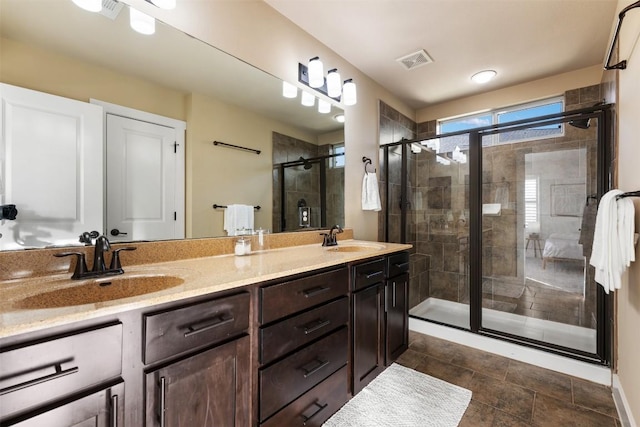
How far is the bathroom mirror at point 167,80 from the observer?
1051mm

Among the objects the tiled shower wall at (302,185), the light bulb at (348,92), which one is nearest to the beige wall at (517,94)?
the light bulb at (348,92)

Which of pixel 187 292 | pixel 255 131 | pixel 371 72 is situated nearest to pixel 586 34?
pixel 371 72

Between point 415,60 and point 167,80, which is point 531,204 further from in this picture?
point 167,80

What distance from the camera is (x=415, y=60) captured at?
8.16 ft

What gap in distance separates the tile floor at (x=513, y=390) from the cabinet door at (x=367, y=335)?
467 mm

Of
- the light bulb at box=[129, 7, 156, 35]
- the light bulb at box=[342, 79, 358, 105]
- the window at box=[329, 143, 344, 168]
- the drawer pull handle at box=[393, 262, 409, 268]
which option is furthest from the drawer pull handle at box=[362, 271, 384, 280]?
the light bulb at box=[129, 7, 156, 35]

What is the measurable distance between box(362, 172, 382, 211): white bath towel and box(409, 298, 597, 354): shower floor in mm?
1315

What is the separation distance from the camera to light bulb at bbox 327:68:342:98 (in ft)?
7.39

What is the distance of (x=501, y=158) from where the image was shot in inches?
112

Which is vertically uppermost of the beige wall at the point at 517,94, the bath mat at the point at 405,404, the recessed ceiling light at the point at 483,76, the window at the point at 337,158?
the recessed ceiling light at the point at 483,76

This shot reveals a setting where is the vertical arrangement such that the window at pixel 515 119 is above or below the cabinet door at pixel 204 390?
above

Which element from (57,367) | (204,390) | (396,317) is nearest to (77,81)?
(57,367)

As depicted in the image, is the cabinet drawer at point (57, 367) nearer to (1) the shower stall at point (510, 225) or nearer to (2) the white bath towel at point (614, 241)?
(2) the white bath towel at point (614, 241)

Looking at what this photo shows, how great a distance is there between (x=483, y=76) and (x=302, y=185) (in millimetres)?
2194
